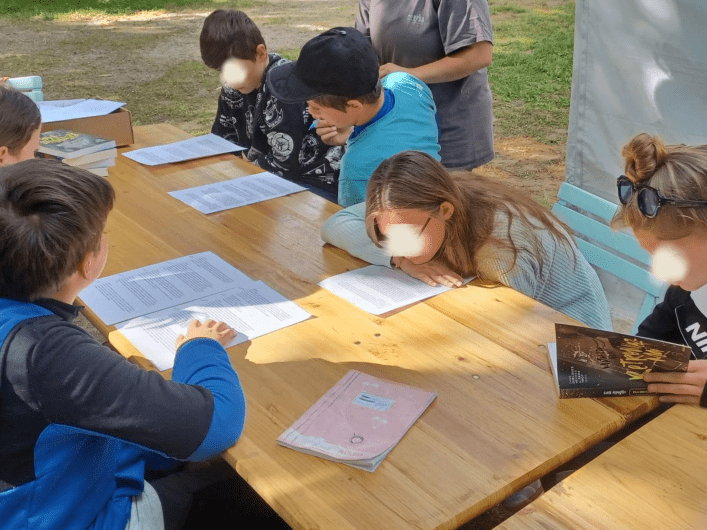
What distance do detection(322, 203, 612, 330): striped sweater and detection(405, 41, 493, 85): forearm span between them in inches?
38.3

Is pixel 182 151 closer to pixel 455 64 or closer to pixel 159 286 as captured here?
pixel 455 64

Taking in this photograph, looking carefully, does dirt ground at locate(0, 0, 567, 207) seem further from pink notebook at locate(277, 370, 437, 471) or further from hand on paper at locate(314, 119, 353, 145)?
pink notebook at locate(277, 370, 437, 471)

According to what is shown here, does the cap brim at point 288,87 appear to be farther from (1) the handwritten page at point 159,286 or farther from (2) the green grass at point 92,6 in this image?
(2) the green grass at point 92,6

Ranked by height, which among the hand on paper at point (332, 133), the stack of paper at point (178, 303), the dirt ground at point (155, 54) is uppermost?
the hand on paper at point (332, 133)

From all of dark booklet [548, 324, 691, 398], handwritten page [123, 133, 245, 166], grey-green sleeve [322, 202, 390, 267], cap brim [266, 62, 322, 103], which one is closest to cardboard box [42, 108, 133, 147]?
handwritten page [123, 133, 245, 166]

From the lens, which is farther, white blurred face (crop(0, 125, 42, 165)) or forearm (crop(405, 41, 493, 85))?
forearm (crop(405, 41, 493, 85))

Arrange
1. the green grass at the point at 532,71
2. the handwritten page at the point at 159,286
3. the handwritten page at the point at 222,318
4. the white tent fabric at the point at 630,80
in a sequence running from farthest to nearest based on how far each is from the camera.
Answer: the green grass at the point at 532,71, the white tent fabric at the point at 630,80, the handwritten page at the point at 159,286, the handwritten page at the point at 222,318

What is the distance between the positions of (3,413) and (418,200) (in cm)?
110

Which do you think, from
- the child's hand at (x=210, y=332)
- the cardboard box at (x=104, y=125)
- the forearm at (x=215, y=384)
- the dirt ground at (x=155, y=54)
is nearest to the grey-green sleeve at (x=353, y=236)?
the child's hand at (x=210, y=332)

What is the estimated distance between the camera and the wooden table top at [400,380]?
122 cm

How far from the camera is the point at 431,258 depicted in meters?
1.99

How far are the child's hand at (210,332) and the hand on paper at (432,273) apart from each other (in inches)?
21.0

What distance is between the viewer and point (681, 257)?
1.66 meters

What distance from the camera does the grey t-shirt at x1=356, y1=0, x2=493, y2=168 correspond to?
9.37 ft
